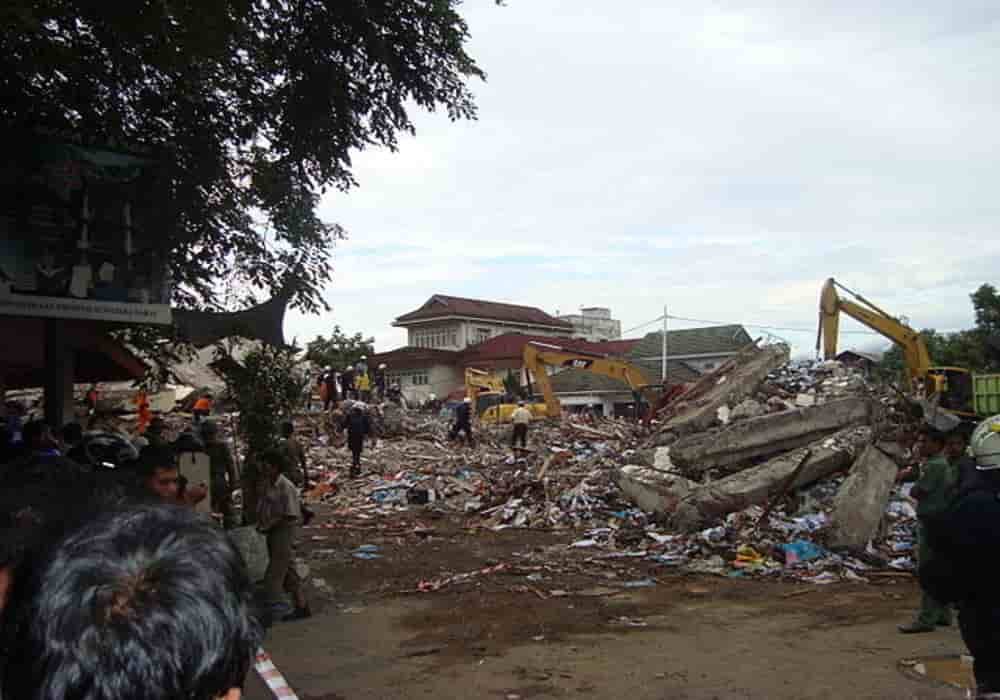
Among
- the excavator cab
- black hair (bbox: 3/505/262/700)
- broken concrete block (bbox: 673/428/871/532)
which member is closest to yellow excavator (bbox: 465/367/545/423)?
the excavator cab

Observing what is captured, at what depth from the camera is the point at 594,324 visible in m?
74.5

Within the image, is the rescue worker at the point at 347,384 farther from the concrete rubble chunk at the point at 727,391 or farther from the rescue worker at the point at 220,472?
the rescue worker at the point at 220,472

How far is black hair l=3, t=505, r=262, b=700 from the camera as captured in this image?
141cm

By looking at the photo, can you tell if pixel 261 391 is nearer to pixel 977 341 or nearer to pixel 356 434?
pixel 356 434

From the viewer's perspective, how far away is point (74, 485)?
2.79 metres

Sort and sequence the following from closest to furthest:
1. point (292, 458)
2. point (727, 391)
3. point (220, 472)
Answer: point (220, 472)
point (292, 458)
point (727, 391)

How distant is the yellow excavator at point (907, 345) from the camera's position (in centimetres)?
1961

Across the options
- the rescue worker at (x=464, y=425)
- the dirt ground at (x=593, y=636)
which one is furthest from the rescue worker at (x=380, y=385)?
the dirt ground at (x=593, y=636)

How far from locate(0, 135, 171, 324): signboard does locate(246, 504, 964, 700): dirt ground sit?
3724 mm

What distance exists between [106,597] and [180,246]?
10045 millimetres

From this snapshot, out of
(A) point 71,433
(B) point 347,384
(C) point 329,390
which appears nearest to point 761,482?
(A) point 71,433

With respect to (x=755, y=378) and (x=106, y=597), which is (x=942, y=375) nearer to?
(x=755, y=378)

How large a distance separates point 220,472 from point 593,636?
205 inches

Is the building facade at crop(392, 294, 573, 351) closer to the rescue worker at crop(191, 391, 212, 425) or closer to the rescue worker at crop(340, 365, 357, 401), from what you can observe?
the rescue worker at crop(340, 365, 357, 401)
